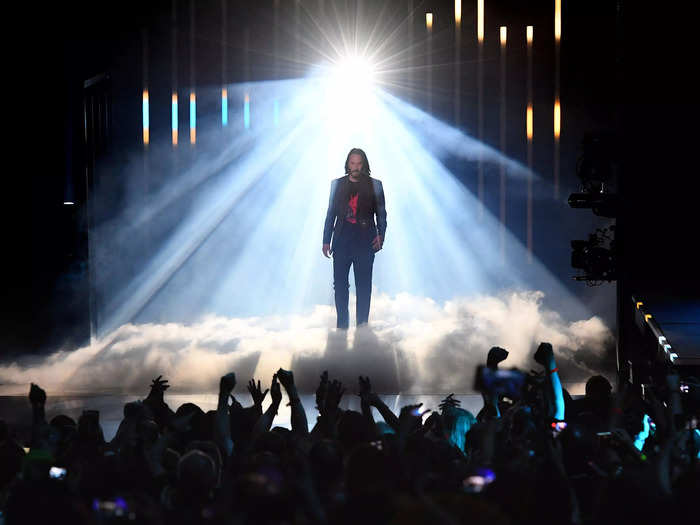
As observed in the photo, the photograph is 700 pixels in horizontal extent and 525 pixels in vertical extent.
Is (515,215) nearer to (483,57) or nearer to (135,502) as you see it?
(483,57)

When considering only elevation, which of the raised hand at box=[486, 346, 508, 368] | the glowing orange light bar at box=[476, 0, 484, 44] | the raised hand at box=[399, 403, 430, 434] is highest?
the glowing orange light bar at box=[476, 0, 484, 44]

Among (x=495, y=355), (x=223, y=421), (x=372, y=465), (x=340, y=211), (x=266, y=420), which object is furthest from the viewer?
(x=340, y=211)

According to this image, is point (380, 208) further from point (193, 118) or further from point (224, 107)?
point (193, 118)

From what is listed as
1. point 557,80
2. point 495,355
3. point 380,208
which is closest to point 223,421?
point 495,355

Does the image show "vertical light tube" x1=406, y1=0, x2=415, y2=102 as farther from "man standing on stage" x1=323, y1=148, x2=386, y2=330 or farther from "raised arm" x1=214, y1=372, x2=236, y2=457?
"raised arm" x1=214, y1=372, x2=236, y2=457

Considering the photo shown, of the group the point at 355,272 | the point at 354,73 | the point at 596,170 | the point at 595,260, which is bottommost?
the point at 355,272

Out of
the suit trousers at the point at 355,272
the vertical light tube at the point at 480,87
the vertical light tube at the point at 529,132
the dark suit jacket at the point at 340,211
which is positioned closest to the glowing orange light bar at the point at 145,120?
the dark suit jacket at the point at 340,211

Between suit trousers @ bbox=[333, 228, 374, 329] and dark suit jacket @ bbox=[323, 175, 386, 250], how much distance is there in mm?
105

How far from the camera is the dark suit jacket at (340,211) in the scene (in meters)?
7.07

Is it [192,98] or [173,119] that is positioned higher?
[192,98]

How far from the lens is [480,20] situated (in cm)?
715

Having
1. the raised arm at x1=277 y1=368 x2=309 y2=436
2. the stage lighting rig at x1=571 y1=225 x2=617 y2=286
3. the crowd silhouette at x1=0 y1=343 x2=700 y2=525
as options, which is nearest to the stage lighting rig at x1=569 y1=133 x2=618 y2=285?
the stage lighting rig at x1=571 y1=225 x2=617 y2=286

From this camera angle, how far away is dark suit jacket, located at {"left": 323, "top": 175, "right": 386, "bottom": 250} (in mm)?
7070

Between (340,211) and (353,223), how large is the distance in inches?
5.9
